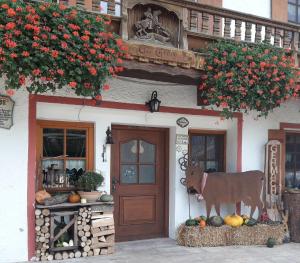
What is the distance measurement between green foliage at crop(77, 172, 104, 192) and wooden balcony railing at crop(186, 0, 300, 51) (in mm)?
2639

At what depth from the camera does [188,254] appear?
6871 millimetres

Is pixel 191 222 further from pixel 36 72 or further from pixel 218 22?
pixel 36 72

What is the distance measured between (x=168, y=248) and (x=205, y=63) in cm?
306

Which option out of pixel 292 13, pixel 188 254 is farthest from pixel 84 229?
pixel 292 13

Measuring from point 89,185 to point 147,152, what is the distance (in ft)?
5.33

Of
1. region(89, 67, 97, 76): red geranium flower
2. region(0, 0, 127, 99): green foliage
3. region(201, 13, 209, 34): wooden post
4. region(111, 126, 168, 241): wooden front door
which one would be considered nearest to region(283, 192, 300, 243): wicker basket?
region(111, 126, 168, 241): wooden front door

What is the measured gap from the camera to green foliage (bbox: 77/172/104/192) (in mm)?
6555

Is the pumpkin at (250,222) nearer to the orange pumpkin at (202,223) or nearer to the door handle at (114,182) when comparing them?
the orange pumpkin at (202,223)

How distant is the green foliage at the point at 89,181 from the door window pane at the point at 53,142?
60 centimetres

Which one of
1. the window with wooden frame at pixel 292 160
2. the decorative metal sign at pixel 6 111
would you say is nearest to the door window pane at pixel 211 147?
the window with wooden frame at pixel 292 160

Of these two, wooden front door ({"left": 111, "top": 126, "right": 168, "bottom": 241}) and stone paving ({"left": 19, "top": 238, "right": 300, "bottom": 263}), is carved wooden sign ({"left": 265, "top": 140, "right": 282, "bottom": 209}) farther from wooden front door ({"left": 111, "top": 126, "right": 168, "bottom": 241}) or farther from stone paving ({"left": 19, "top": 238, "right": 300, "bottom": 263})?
wooden front door ({"left": 111, "top": 126, "right": 168, "bottom": 241})

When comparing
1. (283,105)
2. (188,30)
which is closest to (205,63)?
(188,30)

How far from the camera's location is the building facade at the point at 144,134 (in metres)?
6.20

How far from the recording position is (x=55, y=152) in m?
6.89
